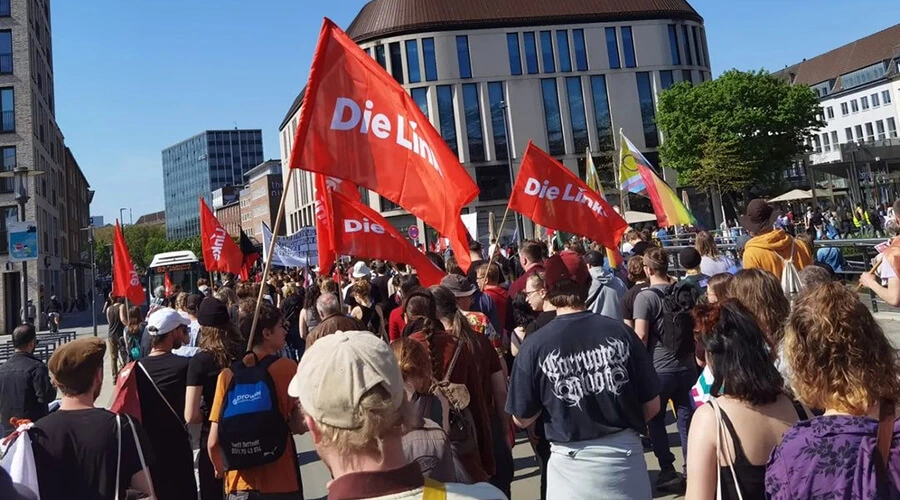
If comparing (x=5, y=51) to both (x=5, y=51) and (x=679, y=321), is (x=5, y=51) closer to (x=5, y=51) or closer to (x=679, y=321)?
(x=5, y=51)

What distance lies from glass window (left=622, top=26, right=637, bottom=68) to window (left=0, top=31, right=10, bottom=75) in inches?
1768

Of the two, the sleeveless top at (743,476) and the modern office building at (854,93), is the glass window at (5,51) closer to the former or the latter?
the sleeveless top at (743,476)

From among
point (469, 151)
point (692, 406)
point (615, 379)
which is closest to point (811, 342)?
point (615, 379)

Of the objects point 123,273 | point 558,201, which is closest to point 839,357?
point 558,201

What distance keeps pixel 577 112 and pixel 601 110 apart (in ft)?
6.78

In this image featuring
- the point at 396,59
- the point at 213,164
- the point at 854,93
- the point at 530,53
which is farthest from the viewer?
the point at 213,164

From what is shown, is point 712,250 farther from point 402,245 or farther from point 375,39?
point 375,39

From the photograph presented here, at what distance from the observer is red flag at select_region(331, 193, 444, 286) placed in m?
7.21

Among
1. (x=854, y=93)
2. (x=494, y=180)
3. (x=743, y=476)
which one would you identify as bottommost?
(x=743, y=476)

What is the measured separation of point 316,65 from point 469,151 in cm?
5537

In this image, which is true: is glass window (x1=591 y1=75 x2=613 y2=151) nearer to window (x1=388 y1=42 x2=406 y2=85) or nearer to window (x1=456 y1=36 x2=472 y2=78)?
window (x1=456 y1=36 x2=472 y2=78)

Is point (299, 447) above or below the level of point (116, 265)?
below

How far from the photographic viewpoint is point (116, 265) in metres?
11.5

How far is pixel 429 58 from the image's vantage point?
2394 inches
